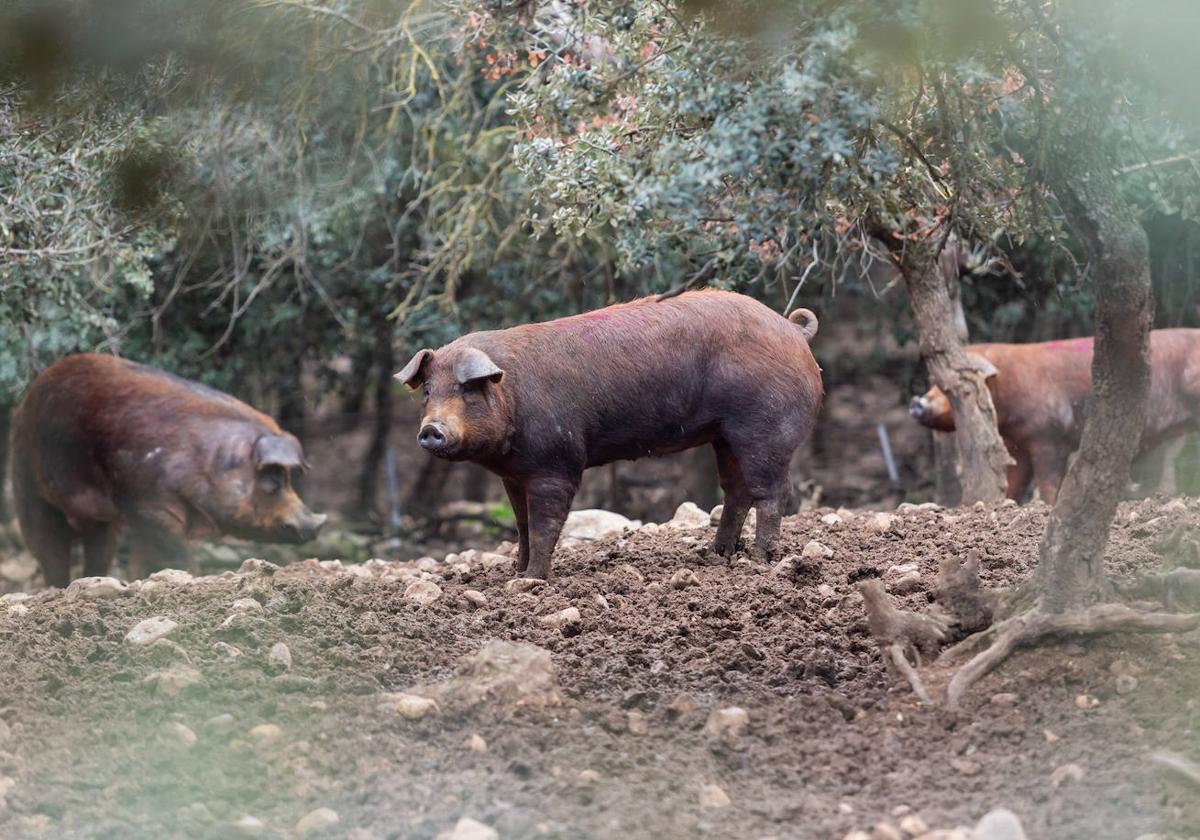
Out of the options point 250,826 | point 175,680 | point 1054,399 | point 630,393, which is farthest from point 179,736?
point 1054,399

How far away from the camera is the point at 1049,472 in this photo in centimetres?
902

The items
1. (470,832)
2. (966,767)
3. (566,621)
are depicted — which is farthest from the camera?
(566,621)

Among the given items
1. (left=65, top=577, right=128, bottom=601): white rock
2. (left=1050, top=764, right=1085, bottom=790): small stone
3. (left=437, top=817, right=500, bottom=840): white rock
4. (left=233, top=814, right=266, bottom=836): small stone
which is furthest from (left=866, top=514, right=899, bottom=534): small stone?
(left=233, top=814, right=266, bottom=836): small stone

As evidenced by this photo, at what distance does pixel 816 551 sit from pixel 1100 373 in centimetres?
195

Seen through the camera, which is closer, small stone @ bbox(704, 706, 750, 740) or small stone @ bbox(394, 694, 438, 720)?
small stone @ bbox(704, 706, 750, 740)

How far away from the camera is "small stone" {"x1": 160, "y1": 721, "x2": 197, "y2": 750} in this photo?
3957 millimetres

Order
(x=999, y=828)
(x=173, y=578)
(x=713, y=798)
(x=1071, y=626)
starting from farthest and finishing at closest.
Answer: (x=173, y=578) → (x=1071, y=626) → (x=713, y=798) → (x=999, y=828)

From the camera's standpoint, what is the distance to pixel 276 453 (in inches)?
336

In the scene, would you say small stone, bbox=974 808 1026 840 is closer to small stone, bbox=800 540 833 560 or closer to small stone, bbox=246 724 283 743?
small stone, bbox=246 724 283 743

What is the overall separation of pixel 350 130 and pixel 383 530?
12.7 feet

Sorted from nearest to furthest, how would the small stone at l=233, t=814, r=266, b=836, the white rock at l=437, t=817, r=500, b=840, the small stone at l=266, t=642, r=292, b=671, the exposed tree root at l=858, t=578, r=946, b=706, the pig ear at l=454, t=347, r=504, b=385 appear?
1. the white rock at l=437, t=817, r=500, b=840
2. the small stone at l=233, t=814, r=266, b=836
3. the exposed tree root at l=858, t=578, r=946, b=706
4. the small stone at l=266, t=642, r=292, b=671
5. the pig ear at l=454, t=347, r=504, b=385

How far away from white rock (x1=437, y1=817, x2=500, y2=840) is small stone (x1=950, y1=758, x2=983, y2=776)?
125 centimetres

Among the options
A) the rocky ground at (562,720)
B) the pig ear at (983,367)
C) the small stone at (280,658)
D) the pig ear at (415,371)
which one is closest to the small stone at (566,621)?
the rocky ground at (562,720)

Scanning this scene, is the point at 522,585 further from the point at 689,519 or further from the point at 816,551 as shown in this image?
the point at 689,519
